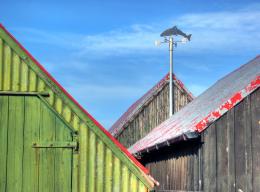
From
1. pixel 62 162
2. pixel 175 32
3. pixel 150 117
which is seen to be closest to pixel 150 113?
pixel 150 117

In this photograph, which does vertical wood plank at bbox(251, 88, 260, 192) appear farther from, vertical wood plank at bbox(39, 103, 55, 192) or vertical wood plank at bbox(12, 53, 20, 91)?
vertical wood plank at bbox(12, 53, 20, 91)

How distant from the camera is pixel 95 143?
41.5 feet

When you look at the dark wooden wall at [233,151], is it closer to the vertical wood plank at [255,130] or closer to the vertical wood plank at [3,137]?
the vertical wood plank at [255,130]

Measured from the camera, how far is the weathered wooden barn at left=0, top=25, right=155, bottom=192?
12.4 meters

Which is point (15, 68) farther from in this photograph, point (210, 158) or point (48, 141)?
point (210, 158)

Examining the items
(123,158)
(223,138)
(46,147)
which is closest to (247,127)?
(223,138)

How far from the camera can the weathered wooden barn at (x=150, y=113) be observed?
1344 inches

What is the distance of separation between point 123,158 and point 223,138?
279 centimetres

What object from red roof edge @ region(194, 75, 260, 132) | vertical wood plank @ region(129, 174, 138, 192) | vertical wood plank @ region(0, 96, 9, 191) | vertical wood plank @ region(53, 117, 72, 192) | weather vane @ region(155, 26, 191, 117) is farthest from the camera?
weather vane @ region(155, 26, 191, 117)

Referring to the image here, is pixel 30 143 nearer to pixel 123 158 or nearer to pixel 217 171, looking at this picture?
pixel 123 158

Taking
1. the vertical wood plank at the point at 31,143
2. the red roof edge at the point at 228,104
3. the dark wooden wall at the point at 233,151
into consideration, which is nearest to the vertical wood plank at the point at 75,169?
the vertical wood plank at the point at 31,143

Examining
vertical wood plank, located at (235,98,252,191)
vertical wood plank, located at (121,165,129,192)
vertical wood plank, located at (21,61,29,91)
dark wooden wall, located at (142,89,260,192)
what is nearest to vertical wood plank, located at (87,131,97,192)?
vertical wood plank, located at (121,165,129,192)

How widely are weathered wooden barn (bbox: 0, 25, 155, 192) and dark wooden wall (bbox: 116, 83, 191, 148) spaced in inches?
835

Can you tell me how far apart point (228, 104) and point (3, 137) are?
477cm
